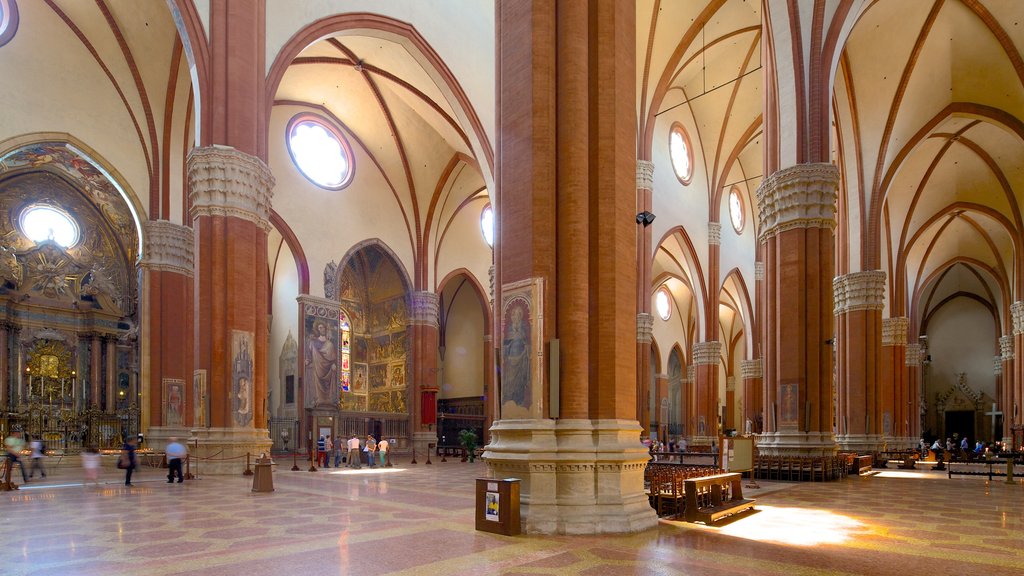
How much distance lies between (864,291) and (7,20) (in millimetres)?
30342

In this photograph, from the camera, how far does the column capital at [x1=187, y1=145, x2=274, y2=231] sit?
16188 mm

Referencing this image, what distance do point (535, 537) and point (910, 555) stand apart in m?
3.86

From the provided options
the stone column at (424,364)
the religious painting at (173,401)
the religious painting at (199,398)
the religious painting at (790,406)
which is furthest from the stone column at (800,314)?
the stone column at (424,364)

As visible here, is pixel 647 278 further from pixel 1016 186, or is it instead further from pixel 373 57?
pixel 1016 186

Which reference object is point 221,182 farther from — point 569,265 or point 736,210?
point 736,210

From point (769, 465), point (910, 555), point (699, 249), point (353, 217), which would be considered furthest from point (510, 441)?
point (699, 249)

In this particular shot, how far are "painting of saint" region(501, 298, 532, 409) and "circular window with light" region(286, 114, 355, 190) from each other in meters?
22.6

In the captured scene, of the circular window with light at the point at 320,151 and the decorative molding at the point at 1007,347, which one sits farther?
the decorative molding at the point at 1007,347

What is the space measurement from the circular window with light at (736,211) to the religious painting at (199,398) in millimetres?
30338

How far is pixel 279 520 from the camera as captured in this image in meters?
9.21

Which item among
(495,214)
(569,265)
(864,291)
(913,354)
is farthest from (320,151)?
(913,354)


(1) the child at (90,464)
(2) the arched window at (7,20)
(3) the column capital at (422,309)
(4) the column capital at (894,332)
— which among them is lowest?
(1) the child at (90,464)

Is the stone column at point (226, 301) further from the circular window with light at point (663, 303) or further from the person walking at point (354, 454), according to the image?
the circular window with light at point (663, 303)

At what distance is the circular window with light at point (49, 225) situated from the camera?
94.3ft
